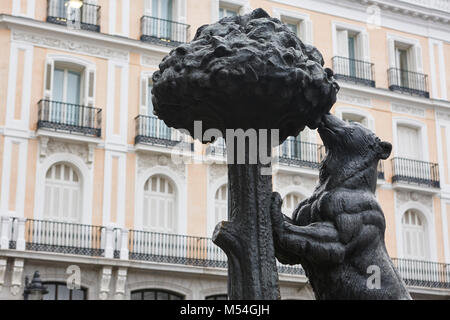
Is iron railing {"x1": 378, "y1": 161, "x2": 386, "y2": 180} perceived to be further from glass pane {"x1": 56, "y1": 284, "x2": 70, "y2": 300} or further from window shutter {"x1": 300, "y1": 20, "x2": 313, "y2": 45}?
glass pane {"x1": 56, "y1": 284, "x2": 70, "y2": 300}

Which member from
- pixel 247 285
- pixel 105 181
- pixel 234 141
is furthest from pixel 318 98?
pixel 105 181

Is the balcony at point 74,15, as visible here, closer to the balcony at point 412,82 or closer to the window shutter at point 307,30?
the window shutter at point 307,30

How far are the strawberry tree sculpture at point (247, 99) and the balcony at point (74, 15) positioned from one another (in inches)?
698

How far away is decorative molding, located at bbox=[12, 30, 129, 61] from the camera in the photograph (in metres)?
21.1

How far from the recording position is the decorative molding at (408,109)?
84.8ft

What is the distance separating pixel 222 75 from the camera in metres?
4.05

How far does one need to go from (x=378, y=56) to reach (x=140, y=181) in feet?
31.2

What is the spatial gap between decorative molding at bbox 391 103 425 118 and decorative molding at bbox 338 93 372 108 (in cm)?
99

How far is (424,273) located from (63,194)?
36.7ft

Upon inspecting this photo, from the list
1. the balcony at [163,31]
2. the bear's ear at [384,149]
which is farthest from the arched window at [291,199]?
the bear's ear at [384,149]

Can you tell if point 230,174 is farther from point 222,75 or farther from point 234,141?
point 222,75

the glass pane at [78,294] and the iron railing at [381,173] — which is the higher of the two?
the iron railing at [381,173]

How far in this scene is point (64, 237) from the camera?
779 inches

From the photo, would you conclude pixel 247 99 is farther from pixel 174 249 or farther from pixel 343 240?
pixel 174 249
